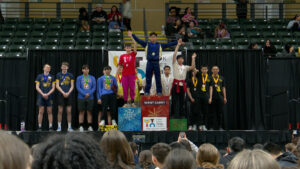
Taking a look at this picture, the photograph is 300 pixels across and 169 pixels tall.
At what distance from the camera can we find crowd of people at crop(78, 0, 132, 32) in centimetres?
1750

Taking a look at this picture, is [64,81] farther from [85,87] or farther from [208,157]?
[208,157]

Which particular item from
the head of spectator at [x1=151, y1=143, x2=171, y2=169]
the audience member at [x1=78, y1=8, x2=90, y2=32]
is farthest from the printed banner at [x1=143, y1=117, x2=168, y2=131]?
the head of spectator at [x1=151, y1=143, x2=171, y2=169]

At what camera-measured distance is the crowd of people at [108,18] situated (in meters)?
17.5

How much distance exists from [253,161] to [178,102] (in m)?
10.7

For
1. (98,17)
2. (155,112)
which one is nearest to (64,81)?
(155,112)

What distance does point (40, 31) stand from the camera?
57.2ft

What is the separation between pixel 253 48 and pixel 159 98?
4020 mm

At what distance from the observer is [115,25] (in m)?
17.3

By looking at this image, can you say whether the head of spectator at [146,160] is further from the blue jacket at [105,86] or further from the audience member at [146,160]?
the blue jacket at [105,86]

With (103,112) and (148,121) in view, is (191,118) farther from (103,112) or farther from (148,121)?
(103,112)

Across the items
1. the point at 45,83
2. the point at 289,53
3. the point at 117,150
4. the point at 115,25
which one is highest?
the point at 115,25

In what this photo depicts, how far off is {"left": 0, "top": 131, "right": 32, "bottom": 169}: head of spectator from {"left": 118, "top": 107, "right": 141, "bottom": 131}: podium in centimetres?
1066

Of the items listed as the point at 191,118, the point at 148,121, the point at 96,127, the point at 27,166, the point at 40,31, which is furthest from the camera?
the point at 40,31

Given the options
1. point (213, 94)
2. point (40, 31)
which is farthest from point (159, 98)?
point (40, 31)
